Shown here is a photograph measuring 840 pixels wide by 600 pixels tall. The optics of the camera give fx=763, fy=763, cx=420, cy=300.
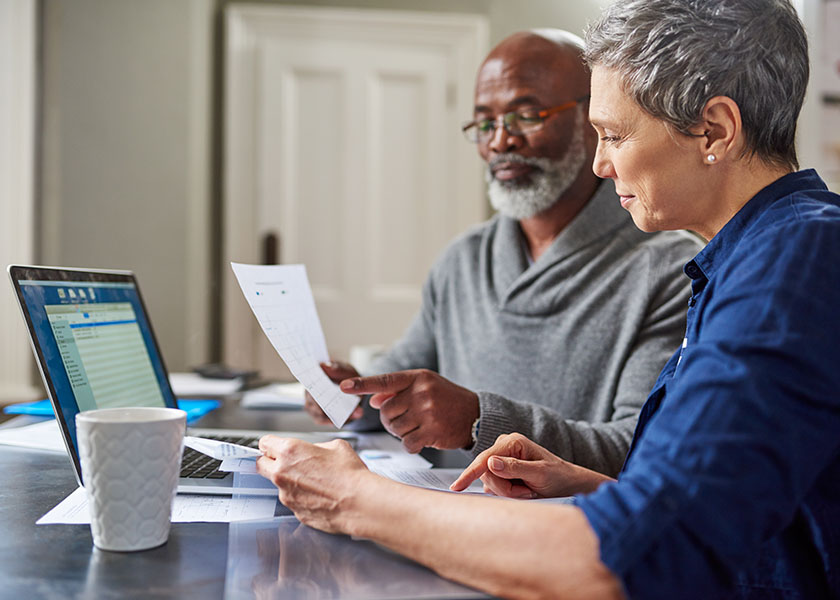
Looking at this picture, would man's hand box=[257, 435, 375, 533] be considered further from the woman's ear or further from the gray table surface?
the woman's ear

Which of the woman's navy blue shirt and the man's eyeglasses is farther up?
the man's eyeglasses

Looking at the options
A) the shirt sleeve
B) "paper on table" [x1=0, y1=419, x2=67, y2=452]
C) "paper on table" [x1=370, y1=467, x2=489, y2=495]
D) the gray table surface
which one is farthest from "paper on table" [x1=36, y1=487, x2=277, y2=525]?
the shirt sleeve

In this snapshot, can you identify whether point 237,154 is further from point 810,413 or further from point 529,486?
point 810,413

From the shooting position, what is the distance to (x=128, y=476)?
2.17ft

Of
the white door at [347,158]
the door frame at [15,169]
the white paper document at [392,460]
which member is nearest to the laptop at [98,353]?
the white paper document at [392,460]

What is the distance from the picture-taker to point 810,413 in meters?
0.57

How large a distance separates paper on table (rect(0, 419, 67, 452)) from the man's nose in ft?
3.26

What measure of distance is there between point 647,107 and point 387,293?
283 centimetres

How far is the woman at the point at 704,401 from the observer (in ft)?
1.77

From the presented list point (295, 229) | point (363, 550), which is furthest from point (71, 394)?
point (295, 229)

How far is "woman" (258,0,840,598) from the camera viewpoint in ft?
1.77

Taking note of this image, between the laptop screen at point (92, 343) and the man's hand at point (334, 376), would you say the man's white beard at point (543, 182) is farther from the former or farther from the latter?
the laptop screen at point (92, 343)

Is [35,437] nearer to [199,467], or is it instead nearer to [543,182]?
[199,467]

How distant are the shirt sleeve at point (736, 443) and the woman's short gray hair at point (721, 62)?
0.19 meters
